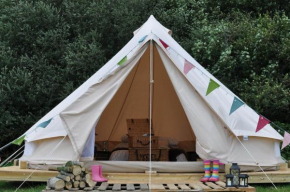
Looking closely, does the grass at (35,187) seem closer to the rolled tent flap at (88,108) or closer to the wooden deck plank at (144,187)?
the rolled tent flap at (88,108)

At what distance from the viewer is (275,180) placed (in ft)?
19.4

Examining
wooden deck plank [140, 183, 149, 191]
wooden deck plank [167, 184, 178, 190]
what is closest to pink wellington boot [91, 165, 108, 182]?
wooden deck plank [140, 183, 149, 191]

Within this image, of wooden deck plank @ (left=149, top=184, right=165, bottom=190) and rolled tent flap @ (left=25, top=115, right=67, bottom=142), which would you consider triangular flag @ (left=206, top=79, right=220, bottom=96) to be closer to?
wooden deck plank @ (left=149, top=184, right=165, bottom=190)

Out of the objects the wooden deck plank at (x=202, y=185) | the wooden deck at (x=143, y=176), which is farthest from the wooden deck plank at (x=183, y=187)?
the wooden deck at (x=143, y=176)

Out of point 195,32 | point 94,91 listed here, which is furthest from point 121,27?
point 94,91

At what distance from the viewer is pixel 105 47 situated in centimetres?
1078

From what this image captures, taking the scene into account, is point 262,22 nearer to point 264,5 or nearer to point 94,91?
point 264,5

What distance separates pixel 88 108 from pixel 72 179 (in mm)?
1034

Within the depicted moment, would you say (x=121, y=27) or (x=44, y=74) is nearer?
(x=44, y=74)

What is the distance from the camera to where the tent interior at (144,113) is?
26.0 feet

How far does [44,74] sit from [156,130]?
2955 mm

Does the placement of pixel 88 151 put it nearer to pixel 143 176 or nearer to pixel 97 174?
pixel 97 174

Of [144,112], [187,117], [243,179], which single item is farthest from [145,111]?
[243,179]

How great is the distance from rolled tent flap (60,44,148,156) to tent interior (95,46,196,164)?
191 cm
